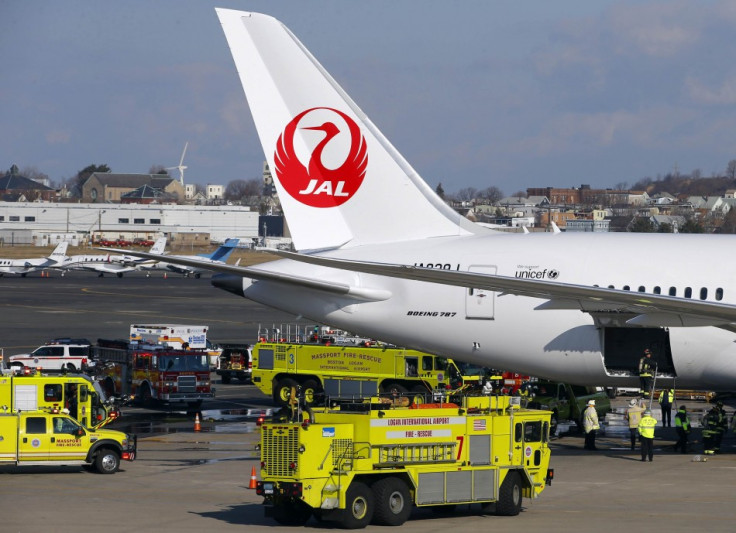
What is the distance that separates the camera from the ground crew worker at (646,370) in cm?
3061

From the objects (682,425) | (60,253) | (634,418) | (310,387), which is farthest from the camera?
(60,253)

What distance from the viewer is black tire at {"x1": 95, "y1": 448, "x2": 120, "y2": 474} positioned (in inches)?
1093

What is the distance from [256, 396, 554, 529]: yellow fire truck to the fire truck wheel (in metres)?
0.02

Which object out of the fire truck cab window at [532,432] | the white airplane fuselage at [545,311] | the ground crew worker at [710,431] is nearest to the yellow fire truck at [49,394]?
the white airplane fuselage at [545,311]

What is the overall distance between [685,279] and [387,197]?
8.25 metres

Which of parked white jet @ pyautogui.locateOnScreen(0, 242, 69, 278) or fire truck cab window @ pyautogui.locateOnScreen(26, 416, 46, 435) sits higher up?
parked white jet @ pyautogui.locateOnScreen(0, 242, 69, 278)

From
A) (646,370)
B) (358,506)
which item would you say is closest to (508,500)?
(358,506)

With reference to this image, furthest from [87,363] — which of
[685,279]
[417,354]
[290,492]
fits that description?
[290,492]

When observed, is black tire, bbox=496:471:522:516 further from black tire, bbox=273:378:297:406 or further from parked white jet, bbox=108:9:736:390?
black tire, bbox=273:378:297:406

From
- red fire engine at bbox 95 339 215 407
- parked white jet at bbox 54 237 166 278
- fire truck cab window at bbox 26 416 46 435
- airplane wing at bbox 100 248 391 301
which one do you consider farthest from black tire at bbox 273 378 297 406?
parked white jet at bbox 54 237 166 278

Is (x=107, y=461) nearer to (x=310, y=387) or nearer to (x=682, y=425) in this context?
(x=682, y=425)

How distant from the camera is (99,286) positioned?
120 meters

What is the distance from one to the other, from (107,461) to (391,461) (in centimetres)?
936

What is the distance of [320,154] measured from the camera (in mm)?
32719
